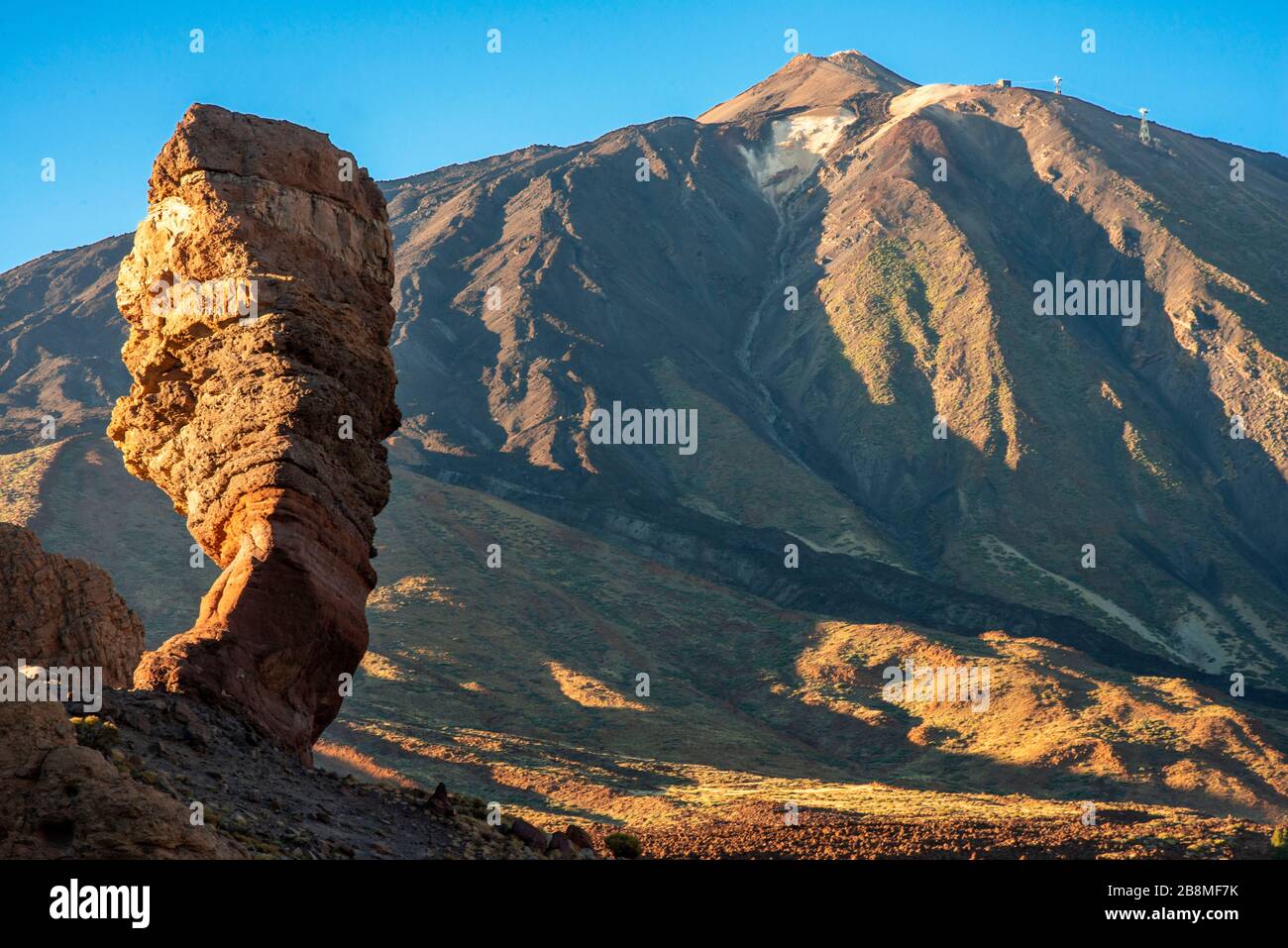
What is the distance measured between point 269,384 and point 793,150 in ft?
482

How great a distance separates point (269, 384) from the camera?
59.0 feet

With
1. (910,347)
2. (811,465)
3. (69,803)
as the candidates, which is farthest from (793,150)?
(69,803)

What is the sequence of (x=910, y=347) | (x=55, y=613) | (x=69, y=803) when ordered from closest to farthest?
(x=69, y=803)
(x=55, y=613)
(x=910, y=347)

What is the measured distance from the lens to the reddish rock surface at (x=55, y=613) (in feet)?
52.2

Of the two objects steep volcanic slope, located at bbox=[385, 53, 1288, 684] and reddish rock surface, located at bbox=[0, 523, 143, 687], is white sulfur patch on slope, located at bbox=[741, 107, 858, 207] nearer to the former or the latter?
steep volcanic slope, located at bbox=[385, 53, 1288, 684]

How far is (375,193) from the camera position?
68.6 feet

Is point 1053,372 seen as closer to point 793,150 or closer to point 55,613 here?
point 793,150

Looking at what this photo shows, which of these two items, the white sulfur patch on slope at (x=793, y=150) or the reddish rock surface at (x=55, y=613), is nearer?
the reddish rock surface at (x=55, y=613)

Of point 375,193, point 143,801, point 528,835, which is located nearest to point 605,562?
point 375,193

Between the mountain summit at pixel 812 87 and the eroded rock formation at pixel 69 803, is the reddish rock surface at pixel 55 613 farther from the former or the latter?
the mountain summit at pixel 812 87

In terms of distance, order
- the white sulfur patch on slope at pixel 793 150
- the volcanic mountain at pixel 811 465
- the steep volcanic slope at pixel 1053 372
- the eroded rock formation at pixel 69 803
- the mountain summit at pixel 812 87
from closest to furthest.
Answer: the eroded rock formation at pixel 69 803 → the volcanic mountain at pixel 811 465 → the steep volcanic slope at pixel 1053 372 → the white sulfur patch on slope at pixel 793 150 → the mountain summit at pixel 812 87

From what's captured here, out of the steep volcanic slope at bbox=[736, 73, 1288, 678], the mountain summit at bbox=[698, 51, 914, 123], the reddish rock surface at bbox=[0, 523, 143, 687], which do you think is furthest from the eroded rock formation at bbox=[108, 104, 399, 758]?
the mountain summit at bbox=[698, 51, 914, 123]

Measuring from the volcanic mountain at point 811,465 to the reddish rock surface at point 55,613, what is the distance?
959 inches

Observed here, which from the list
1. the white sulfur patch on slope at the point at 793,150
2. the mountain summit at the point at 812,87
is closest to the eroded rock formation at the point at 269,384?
the white sulfur patch on slope at the point at 793,150
